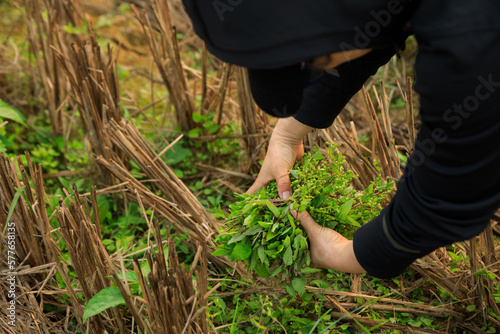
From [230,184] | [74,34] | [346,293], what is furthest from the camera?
[74,34]

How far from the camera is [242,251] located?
130cm

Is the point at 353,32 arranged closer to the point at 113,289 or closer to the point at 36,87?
the point at 113,289

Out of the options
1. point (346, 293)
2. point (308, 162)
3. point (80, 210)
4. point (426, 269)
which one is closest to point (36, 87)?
point (80, 210)

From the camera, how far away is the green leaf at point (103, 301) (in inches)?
52.4

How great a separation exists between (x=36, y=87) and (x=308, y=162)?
192 cm

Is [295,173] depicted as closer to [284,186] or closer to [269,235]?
[284,186]

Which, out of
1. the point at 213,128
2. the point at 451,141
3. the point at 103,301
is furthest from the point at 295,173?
the point at 213,128

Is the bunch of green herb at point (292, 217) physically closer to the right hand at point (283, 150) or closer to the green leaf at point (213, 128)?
the right hand at point (283, 150)

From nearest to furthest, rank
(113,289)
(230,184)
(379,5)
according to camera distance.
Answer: (379,5) → (113,289) → (230,184)

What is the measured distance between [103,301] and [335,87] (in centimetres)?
94

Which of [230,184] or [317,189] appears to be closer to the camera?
A: [317,189]

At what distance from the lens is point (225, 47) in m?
0.83
